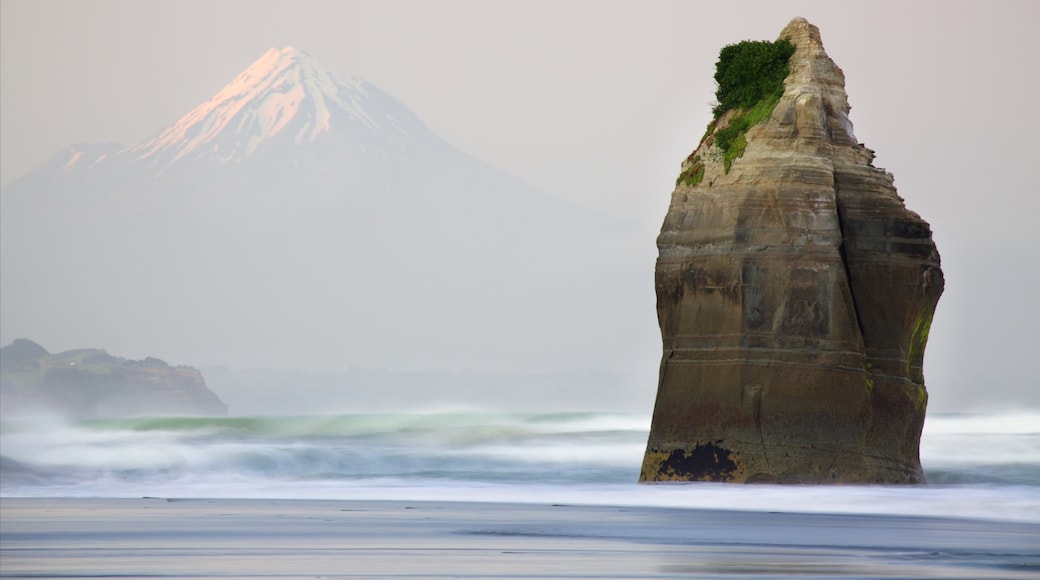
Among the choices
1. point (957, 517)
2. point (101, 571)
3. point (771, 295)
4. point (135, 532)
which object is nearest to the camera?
point (101, 571)

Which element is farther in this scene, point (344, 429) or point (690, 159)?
point (344, 429)

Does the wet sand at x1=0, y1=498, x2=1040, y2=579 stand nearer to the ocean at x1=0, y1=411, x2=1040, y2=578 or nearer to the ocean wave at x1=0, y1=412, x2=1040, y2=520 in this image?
the ocean at x1=0, y1=411, x2=1040, y2=578

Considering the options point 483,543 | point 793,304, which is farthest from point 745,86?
point 483,543

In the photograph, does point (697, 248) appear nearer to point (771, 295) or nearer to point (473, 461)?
point (771, 295)

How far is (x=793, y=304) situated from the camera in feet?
106

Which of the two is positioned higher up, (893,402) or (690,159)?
(690,159)

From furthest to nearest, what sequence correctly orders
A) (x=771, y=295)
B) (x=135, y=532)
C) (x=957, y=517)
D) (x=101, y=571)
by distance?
(x=771, y=295), (x=957, y=517), (x=135, y=532), (x=101, y=571)

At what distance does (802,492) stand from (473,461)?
17.4 meters

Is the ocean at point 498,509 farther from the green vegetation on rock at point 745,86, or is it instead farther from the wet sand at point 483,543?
the green vegetation on rock at point 745,86

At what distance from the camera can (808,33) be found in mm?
35156

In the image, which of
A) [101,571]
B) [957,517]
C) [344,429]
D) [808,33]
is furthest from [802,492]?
[344,429]

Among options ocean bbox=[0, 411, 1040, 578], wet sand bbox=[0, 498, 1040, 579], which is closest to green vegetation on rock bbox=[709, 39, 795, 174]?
ocean bbox=[0, 411, 1040, 578]

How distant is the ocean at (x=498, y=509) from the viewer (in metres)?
17.2

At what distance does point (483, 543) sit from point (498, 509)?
22.8ft
